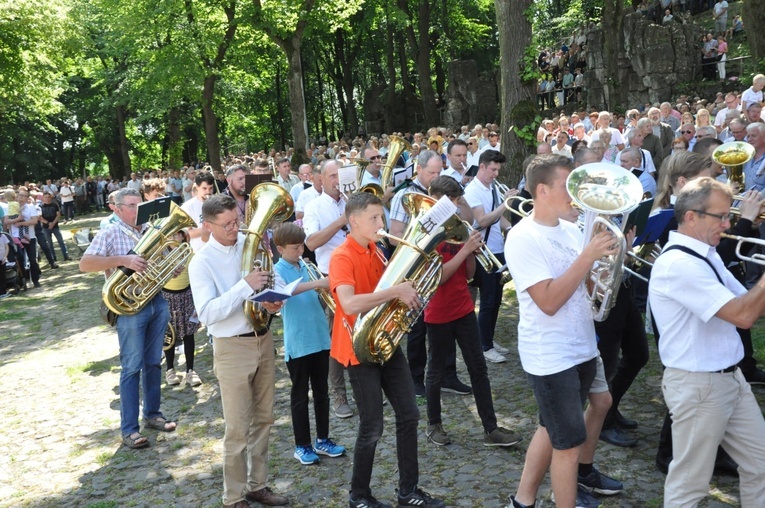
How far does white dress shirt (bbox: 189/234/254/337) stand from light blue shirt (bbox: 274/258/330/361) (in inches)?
29.5

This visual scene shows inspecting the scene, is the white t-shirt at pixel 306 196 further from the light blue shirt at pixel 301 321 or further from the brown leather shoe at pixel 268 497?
the brown leather shoe at pixel 268 497

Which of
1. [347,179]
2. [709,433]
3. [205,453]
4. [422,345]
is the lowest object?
[205,453]

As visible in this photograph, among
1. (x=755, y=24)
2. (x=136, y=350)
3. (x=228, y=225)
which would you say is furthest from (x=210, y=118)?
(x=228, y=225)

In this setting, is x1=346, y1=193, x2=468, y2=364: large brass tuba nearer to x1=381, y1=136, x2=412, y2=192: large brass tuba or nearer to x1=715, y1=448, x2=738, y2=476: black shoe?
x1=715, y1=448, x2=738, y2=476: black shoe

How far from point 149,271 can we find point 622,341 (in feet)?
12.9

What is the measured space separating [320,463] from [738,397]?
3.27 metres

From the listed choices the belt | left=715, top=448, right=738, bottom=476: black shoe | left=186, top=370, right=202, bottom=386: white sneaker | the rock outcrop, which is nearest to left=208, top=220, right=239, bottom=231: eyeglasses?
the belt

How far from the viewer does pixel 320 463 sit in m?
5.94

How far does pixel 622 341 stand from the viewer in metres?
5.48

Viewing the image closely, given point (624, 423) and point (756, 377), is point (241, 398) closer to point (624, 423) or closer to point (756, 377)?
point (624, 423)

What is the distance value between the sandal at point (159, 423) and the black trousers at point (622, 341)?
394 centimetres

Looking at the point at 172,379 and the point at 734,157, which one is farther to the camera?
the point at 172,379

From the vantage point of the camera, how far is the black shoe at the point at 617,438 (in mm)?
5609

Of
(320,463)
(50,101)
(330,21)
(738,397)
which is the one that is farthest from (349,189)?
(50,101)
